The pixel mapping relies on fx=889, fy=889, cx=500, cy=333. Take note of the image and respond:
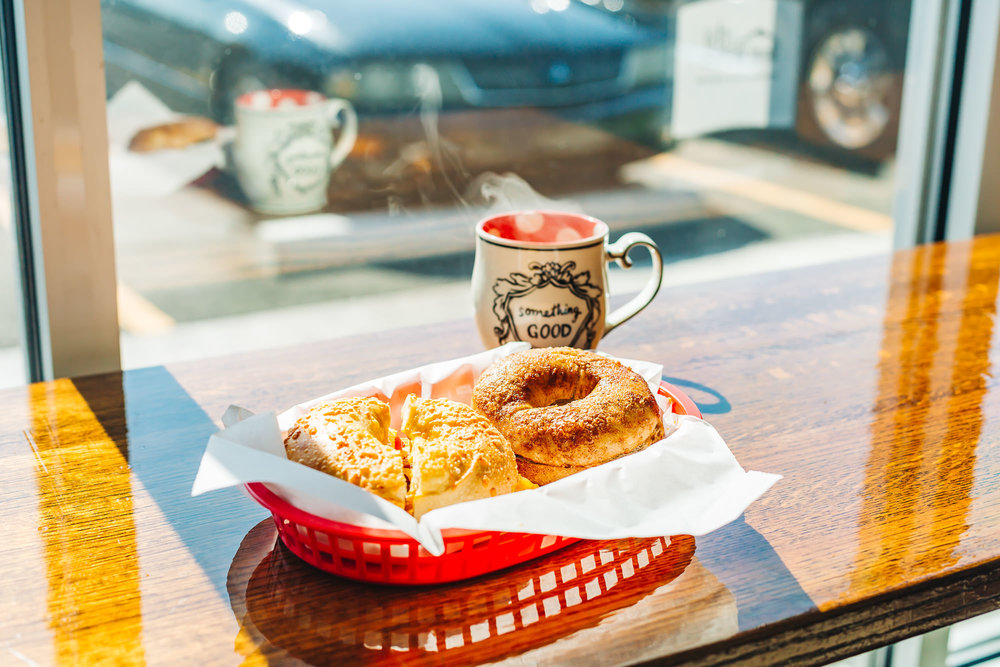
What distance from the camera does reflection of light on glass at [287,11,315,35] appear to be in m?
1.38

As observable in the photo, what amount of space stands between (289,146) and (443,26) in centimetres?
33

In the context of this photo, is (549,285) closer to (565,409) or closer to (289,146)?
(565,409)

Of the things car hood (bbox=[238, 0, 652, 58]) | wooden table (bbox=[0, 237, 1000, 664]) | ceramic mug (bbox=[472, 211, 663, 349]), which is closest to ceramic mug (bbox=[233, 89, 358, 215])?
car hood (bbox=[238, 0, 652, 58])

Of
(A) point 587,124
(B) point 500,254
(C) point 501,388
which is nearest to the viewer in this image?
(C) point 501,388

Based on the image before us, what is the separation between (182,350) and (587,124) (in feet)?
2.79

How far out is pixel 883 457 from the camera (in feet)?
2.42

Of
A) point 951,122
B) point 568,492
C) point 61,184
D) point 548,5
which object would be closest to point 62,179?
point 61,184

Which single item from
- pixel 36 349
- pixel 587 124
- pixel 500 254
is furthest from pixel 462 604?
pixel 587 124

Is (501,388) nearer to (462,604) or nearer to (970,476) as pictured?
(462,604)

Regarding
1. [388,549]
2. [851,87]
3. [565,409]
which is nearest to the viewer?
[388,549]

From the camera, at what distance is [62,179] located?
3.04 ft

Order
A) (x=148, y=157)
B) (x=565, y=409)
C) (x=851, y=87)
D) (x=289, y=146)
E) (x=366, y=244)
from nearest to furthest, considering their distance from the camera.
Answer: (x=565, y=409)
(x=148, y=157)
(x=289, y=146)
(x=366, y=244)
(x=851, y=87)

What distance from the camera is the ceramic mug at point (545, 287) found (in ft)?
2.72

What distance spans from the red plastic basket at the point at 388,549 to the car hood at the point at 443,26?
3.31ft
